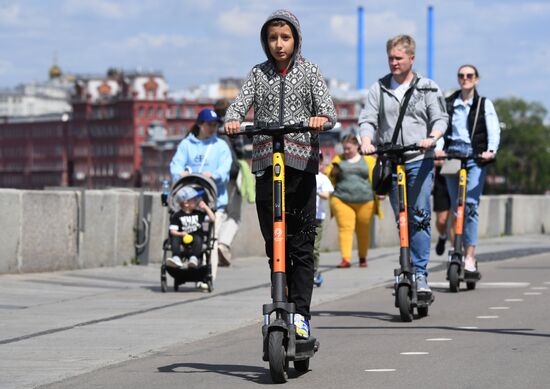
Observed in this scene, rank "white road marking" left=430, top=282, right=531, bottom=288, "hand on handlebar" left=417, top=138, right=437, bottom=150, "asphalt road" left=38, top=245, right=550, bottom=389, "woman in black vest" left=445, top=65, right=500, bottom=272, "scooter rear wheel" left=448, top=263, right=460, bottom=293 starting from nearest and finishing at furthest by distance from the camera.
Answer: "asphalt road" left=38, top=245, right=550, bottom=389
"hand on handlebar" left=417, top=138, right=437, bottom=150
"scooter rear wheel" left=448, top=263, right=460, bottom=293
"woman in black vest" left=445, top=65, right=500, bottom=272
"white road marking" left=430, top=282, right=531, bottom=288

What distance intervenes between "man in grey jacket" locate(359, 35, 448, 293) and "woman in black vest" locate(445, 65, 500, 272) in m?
2.46

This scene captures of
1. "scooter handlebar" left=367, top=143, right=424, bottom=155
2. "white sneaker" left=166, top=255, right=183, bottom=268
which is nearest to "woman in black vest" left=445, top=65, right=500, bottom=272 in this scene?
"white sneaker" left=166, top=255, right=183, bottom=268

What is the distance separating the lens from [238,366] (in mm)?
8461

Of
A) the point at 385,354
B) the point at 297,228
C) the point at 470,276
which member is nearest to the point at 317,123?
the point at 297,228

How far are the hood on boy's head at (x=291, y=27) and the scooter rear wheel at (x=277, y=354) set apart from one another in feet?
4.95

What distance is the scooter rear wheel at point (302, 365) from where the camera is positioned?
7.92 meters

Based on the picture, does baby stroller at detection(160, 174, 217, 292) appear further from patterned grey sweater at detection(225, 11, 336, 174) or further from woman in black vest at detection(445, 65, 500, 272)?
patterned grey sweater at detection(225, 11, 336, 174)

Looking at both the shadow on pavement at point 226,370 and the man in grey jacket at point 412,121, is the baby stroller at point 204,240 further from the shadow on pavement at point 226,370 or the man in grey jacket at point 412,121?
the shadow on pavement at point 226,370

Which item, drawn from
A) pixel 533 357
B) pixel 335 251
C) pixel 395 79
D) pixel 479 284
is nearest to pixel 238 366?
pixel 533 357

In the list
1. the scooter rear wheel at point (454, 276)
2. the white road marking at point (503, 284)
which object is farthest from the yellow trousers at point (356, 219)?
the scooter rear wheel at point (454, 276)

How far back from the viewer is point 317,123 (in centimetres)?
775

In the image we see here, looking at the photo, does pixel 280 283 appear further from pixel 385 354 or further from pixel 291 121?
pixel 385 354

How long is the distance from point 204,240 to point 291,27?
659 cm

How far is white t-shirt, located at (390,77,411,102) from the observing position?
11352mm
